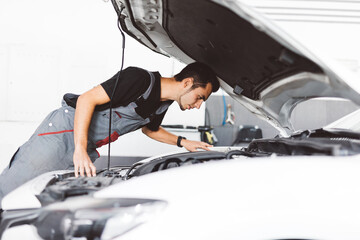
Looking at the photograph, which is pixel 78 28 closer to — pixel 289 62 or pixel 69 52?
pixel 69 52

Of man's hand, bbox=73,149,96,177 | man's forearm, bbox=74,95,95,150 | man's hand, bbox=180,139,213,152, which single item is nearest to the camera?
man's hand, bbox=73,149,96,177

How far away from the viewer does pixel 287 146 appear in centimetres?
101

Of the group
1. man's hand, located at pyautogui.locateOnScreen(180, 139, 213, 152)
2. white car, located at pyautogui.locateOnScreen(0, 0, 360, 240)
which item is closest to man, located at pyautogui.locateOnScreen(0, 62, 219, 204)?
man's hand, located at pyautogui.locateOnScreen(180, 139, 213, 152)

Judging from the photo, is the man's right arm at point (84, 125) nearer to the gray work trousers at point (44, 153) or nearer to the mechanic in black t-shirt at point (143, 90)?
the mechanic in black t-shirt at point (143, 90)

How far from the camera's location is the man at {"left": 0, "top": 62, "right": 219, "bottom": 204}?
1.29 metres

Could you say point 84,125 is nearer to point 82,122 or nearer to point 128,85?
point 82,122

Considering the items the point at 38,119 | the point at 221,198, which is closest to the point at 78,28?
the point at 38,119

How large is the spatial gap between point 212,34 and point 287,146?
1.64 feet

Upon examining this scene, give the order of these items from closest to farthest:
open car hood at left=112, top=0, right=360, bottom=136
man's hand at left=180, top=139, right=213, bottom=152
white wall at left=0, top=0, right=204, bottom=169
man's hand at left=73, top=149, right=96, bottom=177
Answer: open car hood at left=112, top=0, right=360, bottom=136
man's hand at left=73, top=149, right=96, bottom=177
man's hand at left=180, top=139, right=213, bottom=152
white wall at left=0, top=0, right=204, bottom=169

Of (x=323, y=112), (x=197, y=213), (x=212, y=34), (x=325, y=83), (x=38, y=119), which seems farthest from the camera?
(x=323, y=112)

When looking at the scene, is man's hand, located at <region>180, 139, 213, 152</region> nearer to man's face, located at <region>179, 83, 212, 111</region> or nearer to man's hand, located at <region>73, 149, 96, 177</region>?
man's face, located at <region>179, 83, 212, 111</region>

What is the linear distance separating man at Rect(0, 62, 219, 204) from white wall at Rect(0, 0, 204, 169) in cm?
149

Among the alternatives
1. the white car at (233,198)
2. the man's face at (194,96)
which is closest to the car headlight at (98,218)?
the white car at (233,198)

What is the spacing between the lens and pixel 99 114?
1480mm
